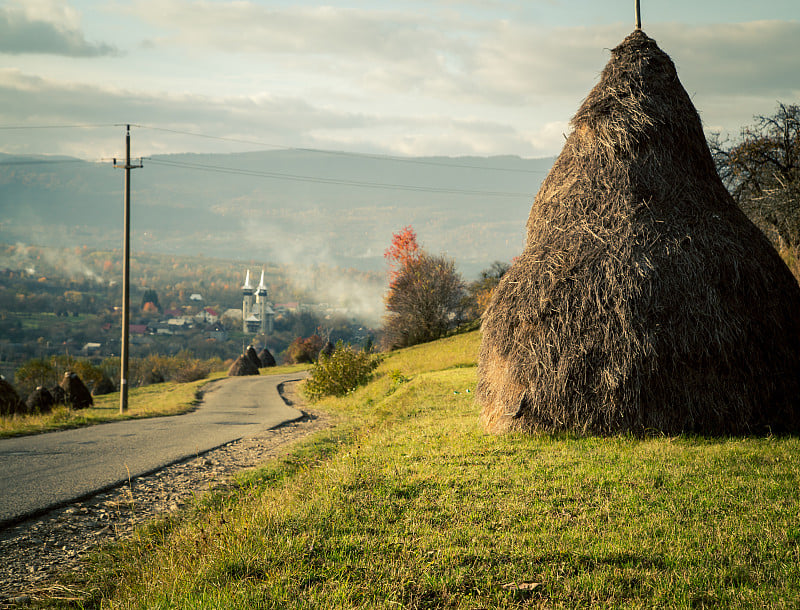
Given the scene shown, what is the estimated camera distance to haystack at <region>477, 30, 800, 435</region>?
8438 millimetres

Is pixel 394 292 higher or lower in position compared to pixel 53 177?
lower

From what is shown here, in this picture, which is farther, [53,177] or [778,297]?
[53,177]

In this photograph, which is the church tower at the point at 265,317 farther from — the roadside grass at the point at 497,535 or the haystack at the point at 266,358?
the roadside grass at the point at 497,535

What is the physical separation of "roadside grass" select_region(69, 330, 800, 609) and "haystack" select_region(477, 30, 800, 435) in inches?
27.6

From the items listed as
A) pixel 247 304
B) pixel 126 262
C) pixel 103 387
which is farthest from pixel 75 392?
pixel 247 304

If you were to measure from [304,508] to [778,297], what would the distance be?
8.06 m

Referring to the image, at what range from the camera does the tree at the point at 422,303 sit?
47.3 meters

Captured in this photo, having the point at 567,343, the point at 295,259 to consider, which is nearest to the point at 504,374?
the point at 567,343

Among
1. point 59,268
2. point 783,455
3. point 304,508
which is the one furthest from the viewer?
point 59,268

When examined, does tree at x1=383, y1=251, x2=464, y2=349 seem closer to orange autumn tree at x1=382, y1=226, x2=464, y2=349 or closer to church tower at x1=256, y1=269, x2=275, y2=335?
orange autumn tree at x1=382, y1=226, x2=464, y2=349

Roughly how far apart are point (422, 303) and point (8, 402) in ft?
108

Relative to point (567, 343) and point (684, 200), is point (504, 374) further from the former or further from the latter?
point (684, 200)

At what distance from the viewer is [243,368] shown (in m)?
47.0

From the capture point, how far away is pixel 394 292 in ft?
163
